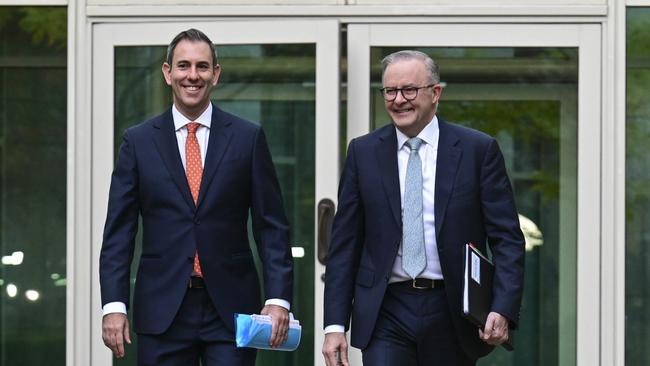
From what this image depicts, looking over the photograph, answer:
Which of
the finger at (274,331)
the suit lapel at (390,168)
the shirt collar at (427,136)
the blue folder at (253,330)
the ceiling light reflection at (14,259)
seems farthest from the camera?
the ceiling light reflection at (14,259)

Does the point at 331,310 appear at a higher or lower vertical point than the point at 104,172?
lower

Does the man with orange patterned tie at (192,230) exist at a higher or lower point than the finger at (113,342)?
higher

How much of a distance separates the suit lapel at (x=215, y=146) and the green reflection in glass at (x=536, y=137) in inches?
104

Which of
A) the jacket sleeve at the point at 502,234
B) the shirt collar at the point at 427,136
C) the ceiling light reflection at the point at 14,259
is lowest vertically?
the ceiling light reflection at the point at 14,259

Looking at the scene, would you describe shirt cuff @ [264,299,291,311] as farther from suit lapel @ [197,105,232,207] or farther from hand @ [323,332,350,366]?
suit lapel @ [197,105,232,207]

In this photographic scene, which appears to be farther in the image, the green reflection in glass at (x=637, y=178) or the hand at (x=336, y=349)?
the green reflection in glass at (x=637, y=178)

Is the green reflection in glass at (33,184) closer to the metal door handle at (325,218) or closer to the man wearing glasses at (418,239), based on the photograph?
the metal door handle at (325,218)

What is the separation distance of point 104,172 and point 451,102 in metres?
2.02

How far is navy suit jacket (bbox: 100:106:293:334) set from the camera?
6453 millimetres

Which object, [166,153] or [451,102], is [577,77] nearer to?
[451,102]

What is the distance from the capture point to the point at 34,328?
31.5 feet

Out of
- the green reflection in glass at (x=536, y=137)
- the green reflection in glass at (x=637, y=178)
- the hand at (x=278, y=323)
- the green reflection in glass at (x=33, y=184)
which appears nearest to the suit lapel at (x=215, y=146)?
the hand at (x=278, y=323)

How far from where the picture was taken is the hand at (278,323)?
6402mm

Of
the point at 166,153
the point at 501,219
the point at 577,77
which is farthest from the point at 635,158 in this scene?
the point at 166,153
